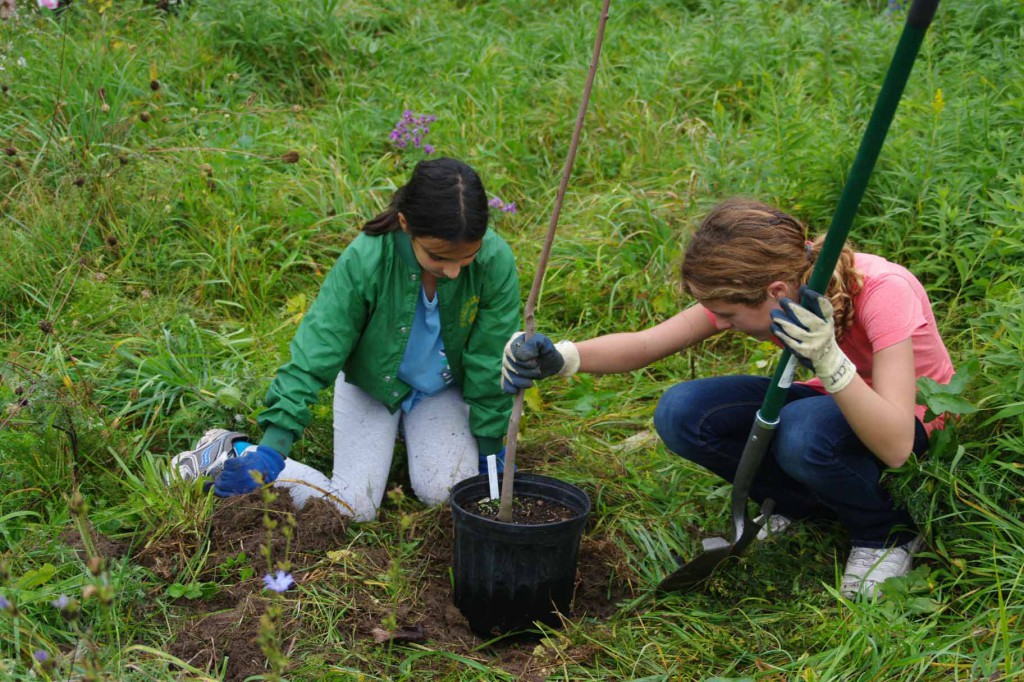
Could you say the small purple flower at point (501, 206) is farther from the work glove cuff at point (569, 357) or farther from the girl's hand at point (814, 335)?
the girl's hand at point (814, 335)

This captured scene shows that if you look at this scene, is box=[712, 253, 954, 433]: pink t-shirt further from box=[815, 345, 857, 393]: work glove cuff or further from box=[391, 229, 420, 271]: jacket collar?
box=[391, 229, 420, 271]: jacket collar

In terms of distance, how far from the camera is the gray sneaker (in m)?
2.56

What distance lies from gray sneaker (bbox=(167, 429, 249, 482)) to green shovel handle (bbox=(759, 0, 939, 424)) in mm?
1504

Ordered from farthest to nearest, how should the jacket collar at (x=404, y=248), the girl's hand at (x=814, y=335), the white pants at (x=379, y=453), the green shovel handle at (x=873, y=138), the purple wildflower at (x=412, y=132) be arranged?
the purple wildflower at (x=412, y=132), the white pants at (x=379, y=453), the jacket collar at (x=404, y=248), the girl's hand at (x=814, y=335), the green shovel handle at (x=873, y=138)

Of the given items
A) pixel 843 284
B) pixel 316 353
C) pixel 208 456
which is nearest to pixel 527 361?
pixel 316 353

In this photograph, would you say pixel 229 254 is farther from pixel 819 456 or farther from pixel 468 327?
pixel 819 456

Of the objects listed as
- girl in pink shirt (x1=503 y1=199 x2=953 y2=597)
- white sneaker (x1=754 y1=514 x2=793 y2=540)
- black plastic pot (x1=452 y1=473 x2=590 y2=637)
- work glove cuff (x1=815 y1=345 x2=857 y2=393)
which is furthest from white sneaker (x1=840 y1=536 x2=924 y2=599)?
black plastic pot (x1=452 y1=473 x2=590 y2=637)

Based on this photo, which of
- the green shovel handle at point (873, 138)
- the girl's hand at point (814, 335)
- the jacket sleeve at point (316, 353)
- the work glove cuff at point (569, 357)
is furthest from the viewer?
the jacket sleeve at point (316, 353)

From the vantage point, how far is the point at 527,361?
2199mm

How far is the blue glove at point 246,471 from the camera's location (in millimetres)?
2369

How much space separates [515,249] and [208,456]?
168 centimetres

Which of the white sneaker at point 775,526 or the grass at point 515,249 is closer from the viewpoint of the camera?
the grass at point 515,249

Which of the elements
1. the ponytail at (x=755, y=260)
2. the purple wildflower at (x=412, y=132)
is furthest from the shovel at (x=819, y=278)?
the purple wildflower at (x=412, y=132)

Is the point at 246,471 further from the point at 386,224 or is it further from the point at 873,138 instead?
the point at 873,138
